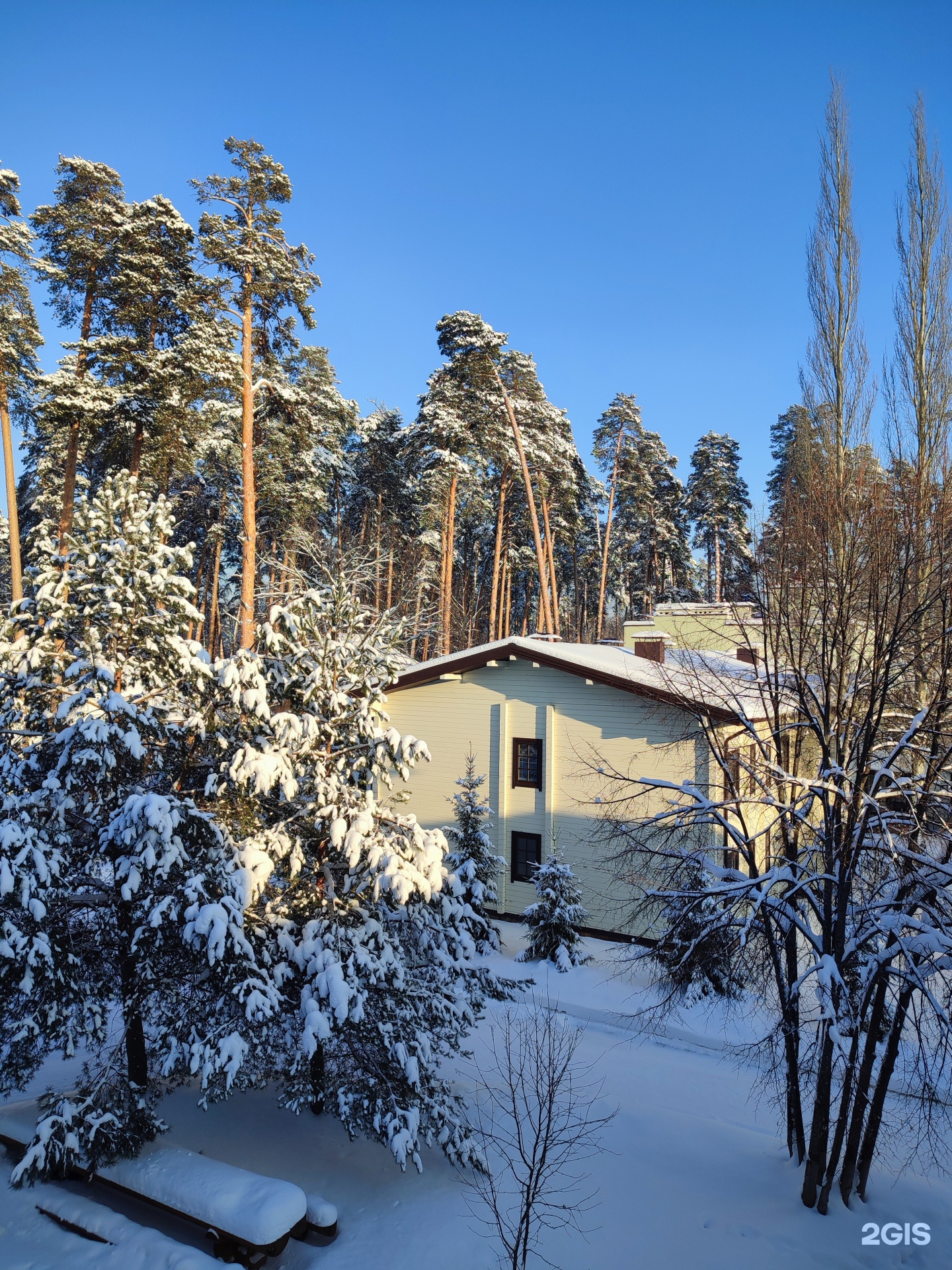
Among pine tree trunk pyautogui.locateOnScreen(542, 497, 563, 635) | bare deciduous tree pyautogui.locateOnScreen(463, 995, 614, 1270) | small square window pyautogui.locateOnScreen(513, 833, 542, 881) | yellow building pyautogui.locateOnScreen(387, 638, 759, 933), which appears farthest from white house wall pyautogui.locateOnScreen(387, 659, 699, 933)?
pine tree trunk pyautogui.locateOnScreen(542, 497, 563, 635)

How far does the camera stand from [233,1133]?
8.79 metres

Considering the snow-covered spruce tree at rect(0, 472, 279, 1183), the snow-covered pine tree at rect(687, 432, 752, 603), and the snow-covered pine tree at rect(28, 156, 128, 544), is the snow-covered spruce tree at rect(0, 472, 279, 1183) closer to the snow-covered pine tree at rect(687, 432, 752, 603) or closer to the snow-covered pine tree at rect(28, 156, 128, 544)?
the snow-covered pine tree at rect(28, 156, 128, 544)

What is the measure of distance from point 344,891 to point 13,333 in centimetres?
2076

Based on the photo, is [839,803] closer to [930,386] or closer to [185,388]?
[930,386]

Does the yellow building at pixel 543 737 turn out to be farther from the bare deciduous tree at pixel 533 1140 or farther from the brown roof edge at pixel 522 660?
the bare deciduous tree at pixel 533 1140

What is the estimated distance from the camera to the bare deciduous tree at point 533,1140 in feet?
21.7

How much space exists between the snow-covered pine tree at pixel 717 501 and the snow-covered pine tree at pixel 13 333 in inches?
1179

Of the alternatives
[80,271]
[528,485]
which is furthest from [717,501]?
[80,271]

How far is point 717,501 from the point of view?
37719mm

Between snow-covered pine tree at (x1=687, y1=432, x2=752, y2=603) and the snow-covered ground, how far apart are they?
99.7 feet

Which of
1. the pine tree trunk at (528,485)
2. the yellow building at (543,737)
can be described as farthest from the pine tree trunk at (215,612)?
the yellow building at (543,737)

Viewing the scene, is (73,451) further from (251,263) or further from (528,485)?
(528,485)

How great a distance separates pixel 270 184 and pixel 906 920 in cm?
2073

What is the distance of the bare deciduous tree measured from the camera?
6.63 m
